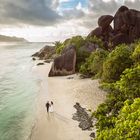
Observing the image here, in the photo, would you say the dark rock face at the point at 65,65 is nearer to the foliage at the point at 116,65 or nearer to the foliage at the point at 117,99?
the foliage at the point at 116,65

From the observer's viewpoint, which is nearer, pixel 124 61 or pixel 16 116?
pixel 16 116

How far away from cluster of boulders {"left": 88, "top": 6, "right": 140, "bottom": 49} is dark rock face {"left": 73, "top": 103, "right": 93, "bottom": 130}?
1593 inches

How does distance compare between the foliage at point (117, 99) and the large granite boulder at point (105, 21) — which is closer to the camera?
the foliage at point (117, 99)

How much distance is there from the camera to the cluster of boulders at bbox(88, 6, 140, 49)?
3002 inches

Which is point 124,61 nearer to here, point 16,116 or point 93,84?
point 93,84

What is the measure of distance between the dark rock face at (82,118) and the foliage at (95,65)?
539 inches

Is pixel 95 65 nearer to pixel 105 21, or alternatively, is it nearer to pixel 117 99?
pixel 105 21

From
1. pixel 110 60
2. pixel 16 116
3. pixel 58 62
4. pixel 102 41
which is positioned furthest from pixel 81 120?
pixel 102 41

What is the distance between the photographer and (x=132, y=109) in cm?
1363

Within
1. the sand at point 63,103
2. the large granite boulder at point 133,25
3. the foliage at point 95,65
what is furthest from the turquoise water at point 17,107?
the large granite boulder at point 133,25

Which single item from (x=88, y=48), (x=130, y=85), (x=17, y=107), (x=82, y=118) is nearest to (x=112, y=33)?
(x=88, y=48)

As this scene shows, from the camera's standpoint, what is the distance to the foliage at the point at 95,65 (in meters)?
53.5

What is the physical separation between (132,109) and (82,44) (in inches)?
2285

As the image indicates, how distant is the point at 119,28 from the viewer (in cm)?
7894
